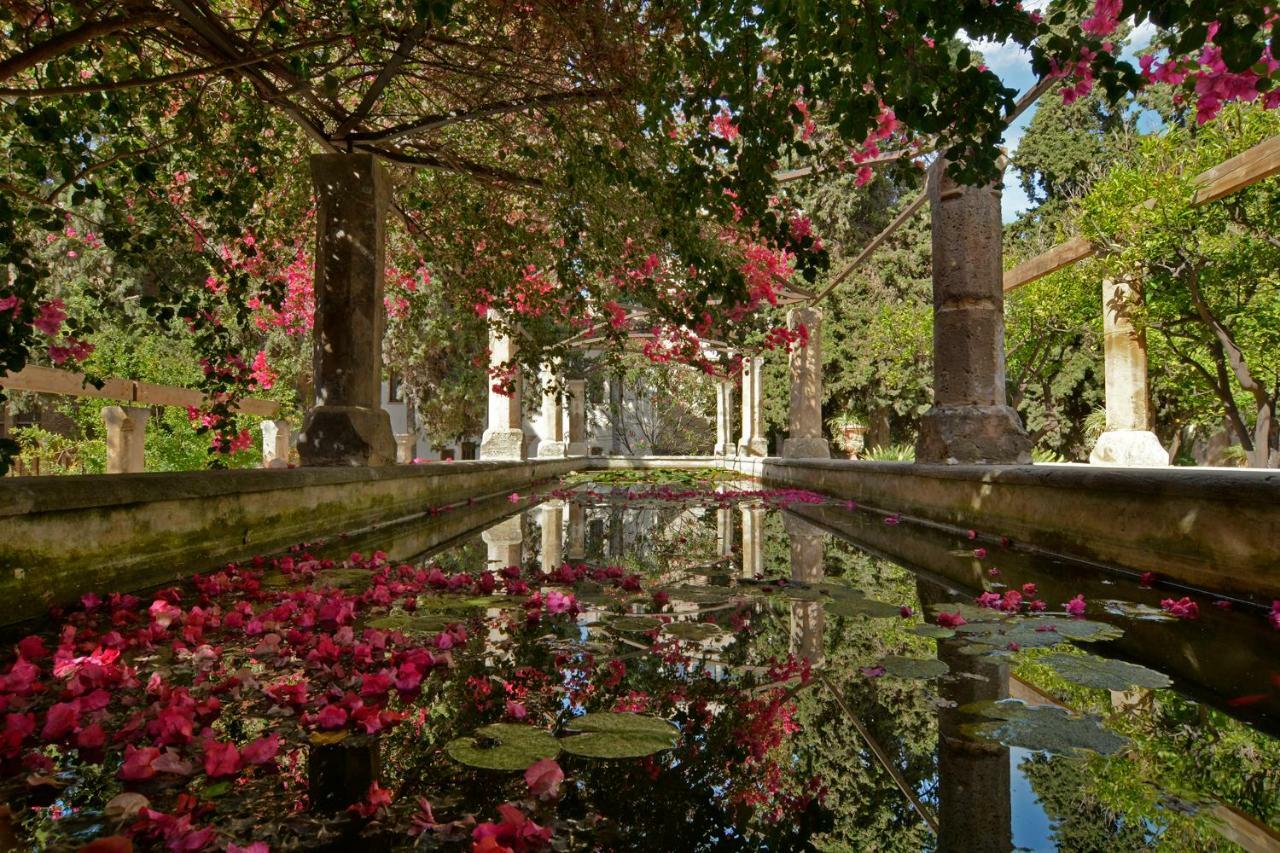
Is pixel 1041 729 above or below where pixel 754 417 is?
below

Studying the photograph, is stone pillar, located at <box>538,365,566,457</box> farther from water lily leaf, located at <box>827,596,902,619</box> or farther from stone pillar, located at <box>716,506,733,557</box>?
water lily leaf, located at <box>827,596,902,619</box>

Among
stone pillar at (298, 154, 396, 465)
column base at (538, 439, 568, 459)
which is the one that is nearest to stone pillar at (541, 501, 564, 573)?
stone pillar at (298, 154, 396, 465)

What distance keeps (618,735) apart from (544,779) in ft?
0.93

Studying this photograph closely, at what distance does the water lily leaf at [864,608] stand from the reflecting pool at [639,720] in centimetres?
2

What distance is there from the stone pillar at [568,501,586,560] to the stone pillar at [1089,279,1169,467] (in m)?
6.68

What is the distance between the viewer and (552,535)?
207 inches

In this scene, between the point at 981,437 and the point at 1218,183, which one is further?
the point at 1218,183

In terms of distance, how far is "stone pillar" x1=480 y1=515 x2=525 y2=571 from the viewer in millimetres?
3970

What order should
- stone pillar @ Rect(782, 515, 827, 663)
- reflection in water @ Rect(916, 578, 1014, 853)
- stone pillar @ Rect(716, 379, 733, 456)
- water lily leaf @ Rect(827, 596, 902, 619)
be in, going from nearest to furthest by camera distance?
reflection in water @ Rect(916, 578, 1014, 853) → stone pillar @ Rect(782, 515, 827, 663) → water lily leaf @ Rect(827, 596, 902, 619) → stone pillar @ Rect(716, 379, 733, 456)

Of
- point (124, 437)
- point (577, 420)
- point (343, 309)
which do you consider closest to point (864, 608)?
point (343, 309)

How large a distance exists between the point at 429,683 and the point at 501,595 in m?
1.11

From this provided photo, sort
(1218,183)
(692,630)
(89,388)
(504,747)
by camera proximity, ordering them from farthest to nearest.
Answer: (1218,183) → (89,388) → (692,630) → (504,747)

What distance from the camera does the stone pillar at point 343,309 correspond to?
536 centimetres

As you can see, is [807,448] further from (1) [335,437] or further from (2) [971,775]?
(2) [971,775]
